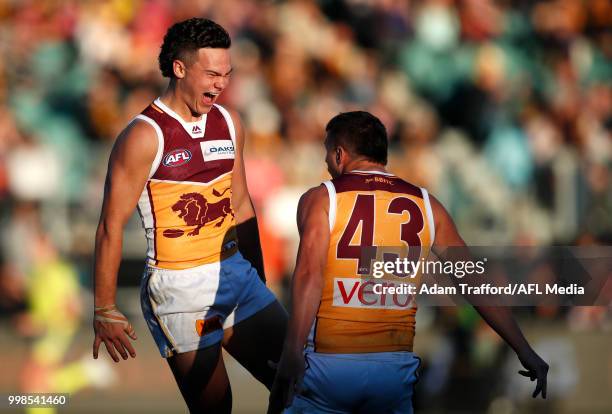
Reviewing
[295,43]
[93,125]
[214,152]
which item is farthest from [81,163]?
[214,152]

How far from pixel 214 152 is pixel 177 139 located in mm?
258

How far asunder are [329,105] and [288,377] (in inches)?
302

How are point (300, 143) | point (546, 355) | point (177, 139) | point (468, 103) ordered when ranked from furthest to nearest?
point (468, 103), point (300, 143), point (546, 355), point (177, 139)

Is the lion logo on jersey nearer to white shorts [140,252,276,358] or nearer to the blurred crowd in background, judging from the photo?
white shorts [140,252,276,358]

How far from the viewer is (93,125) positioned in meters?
12.0

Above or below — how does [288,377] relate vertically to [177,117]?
below

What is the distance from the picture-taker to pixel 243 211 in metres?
6.35

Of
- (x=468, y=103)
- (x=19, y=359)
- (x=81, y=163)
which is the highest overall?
(x=468, y=103)

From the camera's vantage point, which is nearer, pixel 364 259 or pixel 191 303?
pixel 364 259

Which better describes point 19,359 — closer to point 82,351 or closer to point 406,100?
point 82,351

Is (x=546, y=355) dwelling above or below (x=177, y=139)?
below

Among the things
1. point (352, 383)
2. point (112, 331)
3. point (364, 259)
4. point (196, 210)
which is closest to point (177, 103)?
point (196, 210)

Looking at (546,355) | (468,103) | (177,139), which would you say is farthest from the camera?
(468,103)

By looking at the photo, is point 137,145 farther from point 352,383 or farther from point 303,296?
point 352,383
